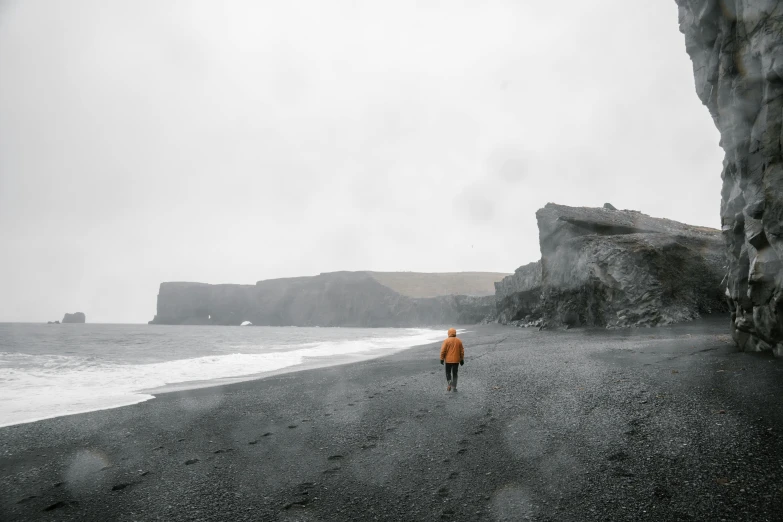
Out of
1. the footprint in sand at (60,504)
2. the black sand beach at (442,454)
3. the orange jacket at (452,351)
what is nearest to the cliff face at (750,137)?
the black sand beach at (442,454)

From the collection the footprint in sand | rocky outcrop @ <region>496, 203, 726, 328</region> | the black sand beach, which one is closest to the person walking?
the black sand beach

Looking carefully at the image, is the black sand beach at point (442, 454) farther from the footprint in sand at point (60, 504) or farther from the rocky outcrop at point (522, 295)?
the rocky outcrop at point (522, 295)

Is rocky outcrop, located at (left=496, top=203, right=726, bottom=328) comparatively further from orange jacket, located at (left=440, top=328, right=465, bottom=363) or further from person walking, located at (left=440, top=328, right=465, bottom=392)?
person walking, located at (left=440, top=328, right=465, bottom=392)

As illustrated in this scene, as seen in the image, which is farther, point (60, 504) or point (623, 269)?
point (623, 269)

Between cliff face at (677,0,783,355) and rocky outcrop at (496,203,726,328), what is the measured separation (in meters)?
14.6

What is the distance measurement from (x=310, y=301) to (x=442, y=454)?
144191 millimetres

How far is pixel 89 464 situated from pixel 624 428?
1022 cm

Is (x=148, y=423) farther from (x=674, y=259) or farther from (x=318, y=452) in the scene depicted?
(x=674, y=259)

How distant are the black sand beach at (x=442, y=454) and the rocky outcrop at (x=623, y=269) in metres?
17.9

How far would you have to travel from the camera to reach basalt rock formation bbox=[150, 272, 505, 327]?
13450 cm

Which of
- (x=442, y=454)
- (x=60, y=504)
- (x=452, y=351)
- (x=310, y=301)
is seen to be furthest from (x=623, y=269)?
(x=310, y=301)

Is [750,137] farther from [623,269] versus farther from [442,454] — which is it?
[623,269]

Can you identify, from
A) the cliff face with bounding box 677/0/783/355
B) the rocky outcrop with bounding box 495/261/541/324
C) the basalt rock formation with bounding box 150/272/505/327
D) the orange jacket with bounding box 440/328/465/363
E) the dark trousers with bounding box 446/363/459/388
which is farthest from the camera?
the basalt rock formation with bounding box 150/272/505/327

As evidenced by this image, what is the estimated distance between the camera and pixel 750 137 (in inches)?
470
